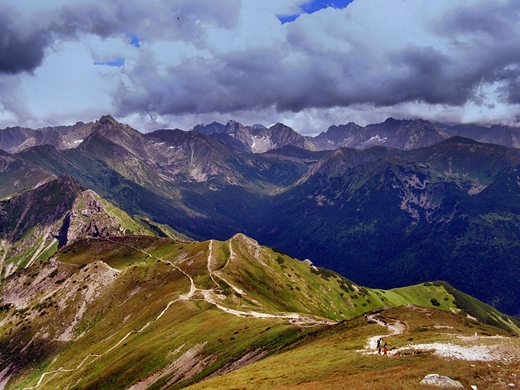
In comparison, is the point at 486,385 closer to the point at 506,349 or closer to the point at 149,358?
the point at 506,349

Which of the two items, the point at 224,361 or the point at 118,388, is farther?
the point at 118,388

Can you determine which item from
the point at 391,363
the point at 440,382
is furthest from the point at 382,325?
the point at 440,382

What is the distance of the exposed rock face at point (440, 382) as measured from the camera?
144ft

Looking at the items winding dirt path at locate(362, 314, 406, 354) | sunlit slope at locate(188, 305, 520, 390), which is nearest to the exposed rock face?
sunlit slope at locate(188, 305, 520, 390)

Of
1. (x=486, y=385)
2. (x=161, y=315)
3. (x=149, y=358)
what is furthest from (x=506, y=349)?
(x=161, y=315)

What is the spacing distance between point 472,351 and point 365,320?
4935 cm

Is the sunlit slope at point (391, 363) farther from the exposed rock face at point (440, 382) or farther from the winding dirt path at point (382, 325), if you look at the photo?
the exposed rock face at point (440, 382)

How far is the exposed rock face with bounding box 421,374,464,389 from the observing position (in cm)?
4381

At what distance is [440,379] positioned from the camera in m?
44.9

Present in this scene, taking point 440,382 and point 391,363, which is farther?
point 391,363

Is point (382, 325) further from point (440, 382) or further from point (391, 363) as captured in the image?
point (440, 382)

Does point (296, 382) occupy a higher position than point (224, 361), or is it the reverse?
point (296, 382)

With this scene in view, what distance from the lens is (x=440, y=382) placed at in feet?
146

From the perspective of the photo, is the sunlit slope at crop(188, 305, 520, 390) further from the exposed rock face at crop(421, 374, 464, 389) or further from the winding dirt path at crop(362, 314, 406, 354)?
the exposed rock face at crop(421, 374, 464, 389)
